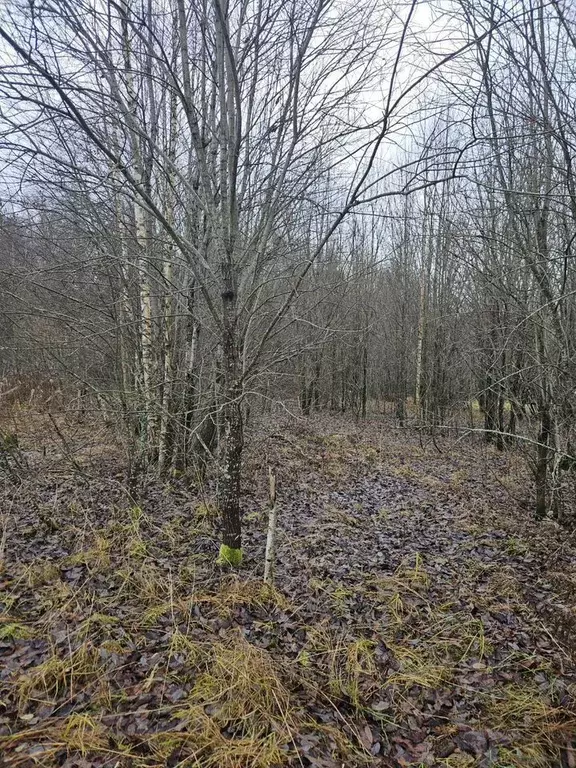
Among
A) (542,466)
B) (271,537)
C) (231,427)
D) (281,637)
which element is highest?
(231,427)

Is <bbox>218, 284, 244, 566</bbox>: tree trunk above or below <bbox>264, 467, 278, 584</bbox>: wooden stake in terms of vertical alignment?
above

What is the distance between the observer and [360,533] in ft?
18.7

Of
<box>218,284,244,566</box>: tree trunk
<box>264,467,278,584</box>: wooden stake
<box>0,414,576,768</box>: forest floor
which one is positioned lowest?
<box>0,414,576,768</box>: forest floor

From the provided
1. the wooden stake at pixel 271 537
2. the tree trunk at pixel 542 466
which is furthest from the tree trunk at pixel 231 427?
the tree trunk at pixel 542 466

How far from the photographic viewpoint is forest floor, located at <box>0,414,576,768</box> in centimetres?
258

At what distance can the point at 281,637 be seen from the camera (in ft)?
11.5

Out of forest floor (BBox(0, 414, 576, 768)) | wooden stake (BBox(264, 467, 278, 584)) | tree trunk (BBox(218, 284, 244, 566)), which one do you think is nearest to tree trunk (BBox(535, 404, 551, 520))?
forest floor (BBox(0, 414, 576, 768))

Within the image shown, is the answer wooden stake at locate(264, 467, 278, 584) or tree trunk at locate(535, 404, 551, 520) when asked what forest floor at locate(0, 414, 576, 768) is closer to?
wooden stake at locate(264, 467, 278, 584)

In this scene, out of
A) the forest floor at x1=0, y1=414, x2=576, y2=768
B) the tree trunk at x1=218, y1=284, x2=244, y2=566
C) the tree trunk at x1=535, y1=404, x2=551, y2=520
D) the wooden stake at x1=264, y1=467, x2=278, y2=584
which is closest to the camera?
the forest floor at x1=0, y1=414, x2=576, y2=768

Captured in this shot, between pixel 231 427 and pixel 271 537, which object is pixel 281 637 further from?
pixel 231 427

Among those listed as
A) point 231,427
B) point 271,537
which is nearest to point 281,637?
point 271,537

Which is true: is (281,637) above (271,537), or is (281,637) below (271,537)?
below

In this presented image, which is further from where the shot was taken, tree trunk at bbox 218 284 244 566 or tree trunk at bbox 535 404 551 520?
tree trunk at bbox 535 404 551 520

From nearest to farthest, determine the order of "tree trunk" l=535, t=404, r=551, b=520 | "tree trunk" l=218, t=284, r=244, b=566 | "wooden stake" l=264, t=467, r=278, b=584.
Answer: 1. "tree trunk" l=218, t=284, r=244, b=566
2. "wooden stake" l=264, t=467, r=278, b=584
3. "tree trunk" l=535, t=404, r=551, b=520
